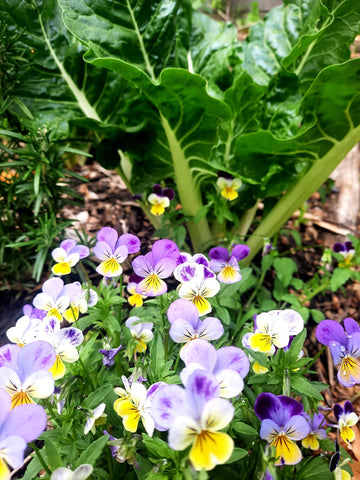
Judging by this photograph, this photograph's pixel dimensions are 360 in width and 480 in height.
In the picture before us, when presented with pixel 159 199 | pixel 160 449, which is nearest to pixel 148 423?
pixel 160 449

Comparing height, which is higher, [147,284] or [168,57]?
[168,57]

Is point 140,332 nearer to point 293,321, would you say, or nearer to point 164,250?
point 164,250

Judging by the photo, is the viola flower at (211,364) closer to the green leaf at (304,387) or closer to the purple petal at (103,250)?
the green leaf at (304,387)

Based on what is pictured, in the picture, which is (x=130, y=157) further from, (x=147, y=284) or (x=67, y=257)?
(x=147, y=284)

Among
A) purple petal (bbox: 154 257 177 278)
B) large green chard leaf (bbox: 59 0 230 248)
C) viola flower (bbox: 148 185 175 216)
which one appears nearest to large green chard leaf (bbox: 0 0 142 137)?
large green chard leaf (bbox: 59 0 230 248)

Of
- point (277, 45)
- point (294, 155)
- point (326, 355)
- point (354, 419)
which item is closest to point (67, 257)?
point (354, 419)

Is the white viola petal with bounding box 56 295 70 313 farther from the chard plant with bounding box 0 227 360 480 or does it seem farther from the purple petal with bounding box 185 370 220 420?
the purple petal with bounding box 185 370 220 420
